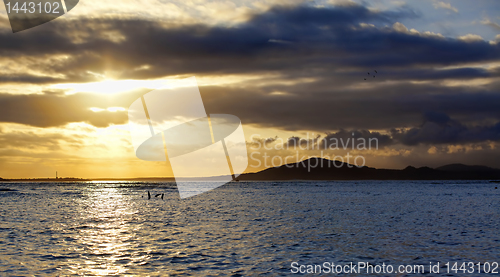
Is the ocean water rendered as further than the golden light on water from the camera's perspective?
Yes

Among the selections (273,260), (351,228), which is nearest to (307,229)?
(351,228)

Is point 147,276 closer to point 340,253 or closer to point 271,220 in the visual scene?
point 340,253

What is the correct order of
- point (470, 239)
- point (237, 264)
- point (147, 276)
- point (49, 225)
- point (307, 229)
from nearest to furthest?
point (147, 276) < point (237, 264) < point (470, 239) < point (307, 229) < point (49, 225)

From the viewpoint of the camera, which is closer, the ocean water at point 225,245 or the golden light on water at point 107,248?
the golden light on water at point 107,248

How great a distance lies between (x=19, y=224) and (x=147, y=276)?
92.2 ft

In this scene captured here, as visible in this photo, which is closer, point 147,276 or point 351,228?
point 147,276

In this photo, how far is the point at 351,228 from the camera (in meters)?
39.9

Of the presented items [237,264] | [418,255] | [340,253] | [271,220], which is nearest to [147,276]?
[237,264]

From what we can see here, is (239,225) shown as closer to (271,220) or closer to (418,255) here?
(271,220)

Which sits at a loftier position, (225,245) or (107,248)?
(107,248)

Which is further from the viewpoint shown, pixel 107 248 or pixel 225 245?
pixel 225 245

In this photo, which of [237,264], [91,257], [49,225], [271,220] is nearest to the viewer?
[237,264]

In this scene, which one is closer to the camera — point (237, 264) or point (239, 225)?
point (237, 264)

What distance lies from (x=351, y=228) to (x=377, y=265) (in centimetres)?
1660
